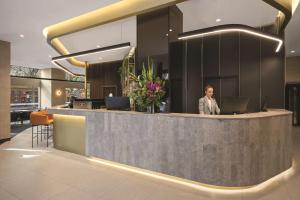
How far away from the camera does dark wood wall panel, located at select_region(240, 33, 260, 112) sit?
237 inches

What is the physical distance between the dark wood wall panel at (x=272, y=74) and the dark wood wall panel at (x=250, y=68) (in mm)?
152

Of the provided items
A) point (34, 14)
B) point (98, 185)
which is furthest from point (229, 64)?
point (34, 14)

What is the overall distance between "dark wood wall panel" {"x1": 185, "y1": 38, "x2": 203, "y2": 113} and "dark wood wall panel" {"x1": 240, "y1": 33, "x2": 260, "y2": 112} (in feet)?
4.23

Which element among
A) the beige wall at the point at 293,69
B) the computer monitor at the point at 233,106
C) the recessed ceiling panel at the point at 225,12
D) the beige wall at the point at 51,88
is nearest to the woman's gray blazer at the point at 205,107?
the computer monitor at the point at 233,106

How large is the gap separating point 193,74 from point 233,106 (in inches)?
122

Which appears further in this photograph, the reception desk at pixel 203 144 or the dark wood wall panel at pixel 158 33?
the dark wood wall panel at pixel 158 33

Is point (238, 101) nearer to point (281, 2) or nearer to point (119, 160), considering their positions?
point (281, 2)

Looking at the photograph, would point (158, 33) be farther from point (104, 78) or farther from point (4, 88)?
point (104, 78)

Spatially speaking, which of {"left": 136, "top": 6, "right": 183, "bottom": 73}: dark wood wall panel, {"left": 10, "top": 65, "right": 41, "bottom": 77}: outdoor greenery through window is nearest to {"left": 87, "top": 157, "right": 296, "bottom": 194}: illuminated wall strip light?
{"left": 136, "top": 6, "right": 183, "bottom": 73}: dark wood wall panel

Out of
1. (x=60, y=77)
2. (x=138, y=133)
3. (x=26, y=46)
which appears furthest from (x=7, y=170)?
(x=60, y=77)

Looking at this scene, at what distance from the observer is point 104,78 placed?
11.5 meters

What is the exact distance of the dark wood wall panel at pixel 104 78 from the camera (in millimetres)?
11008

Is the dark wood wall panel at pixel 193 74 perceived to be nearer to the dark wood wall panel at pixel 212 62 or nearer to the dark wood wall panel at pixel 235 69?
the dark wood wall panel at pixel 235 69

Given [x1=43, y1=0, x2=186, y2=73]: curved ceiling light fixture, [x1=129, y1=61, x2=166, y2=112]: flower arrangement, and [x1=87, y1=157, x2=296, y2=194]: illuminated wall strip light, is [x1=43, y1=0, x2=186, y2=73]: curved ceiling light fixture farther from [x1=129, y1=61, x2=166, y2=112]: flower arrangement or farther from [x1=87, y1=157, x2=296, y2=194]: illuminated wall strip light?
[x1=87, y1=157, x2=296, y2=194]: illuminated wall strip light
